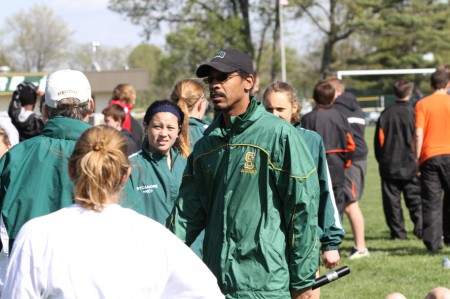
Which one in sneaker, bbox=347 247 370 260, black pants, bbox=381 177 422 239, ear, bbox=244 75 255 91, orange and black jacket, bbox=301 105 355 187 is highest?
ear, bbox=244 75 255 91

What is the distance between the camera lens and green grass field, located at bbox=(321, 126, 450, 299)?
8.76 m

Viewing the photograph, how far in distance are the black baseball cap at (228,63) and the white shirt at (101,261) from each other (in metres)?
1.37

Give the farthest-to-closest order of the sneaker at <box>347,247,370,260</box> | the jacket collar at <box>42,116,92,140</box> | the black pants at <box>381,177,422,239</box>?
the black pants at <box>381,177,422,239</box>, the sneaker at <box>347,247,370,260</box>, the jacket collar at <box>42,116,92,140</box>

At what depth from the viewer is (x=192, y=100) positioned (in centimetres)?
697

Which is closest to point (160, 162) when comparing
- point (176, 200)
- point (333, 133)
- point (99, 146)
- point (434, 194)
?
point (176, 200)

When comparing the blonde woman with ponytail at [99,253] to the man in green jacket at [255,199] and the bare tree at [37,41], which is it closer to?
the man in green jacket at [255,199]

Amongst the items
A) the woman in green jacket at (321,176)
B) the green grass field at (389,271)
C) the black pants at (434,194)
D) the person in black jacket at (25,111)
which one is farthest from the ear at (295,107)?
the person in black jacket at (25,111)

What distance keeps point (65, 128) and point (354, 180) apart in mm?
7446

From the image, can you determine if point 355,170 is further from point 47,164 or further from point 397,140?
point 47,164

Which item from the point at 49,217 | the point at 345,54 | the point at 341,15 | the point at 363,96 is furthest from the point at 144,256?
the point at 345,54

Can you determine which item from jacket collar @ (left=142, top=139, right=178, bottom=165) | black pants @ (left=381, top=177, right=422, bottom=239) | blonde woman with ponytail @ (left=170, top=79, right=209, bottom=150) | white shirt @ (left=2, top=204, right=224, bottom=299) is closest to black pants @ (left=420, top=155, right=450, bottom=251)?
black pants @ (left=381, top=177, right=422, bottom=239)

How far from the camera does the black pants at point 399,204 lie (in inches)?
494

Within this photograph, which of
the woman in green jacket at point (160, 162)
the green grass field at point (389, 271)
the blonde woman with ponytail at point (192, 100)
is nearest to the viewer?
the woman in green jacket at point (160, 162)

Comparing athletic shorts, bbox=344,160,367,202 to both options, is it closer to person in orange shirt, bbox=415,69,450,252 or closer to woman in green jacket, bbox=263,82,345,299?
person in orange shirt, bbox=415,69,450,252
